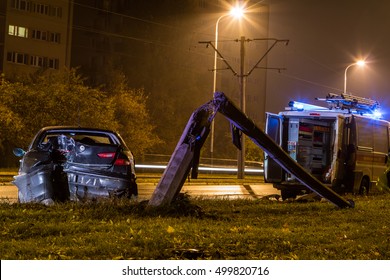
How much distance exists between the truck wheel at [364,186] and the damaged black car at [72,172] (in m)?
10.3

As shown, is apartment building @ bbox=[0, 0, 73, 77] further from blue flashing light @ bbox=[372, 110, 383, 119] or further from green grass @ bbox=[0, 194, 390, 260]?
green grass @ bbox=[0, 194, 390, 260]

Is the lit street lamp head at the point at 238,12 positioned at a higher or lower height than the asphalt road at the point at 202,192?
higher

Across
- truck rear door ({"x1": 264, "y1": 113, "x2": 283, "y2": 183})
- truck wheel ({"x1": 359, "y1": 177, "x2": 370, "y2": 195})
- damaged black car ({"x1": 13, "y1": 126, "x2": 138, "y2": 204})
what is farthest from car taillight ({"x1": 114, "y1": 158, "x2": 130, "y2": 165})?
truck wheel ({"x1": 359, "y1": 177, "x2": 370, "y2": 195})

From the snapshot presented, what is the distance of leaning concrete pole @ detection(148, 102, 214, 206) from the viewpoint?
11555 millimetres

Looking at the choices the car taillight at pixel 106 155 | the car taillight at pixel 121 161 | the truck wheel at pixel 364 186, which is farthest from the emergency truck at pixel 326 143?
the car taillight at pixel 106 155

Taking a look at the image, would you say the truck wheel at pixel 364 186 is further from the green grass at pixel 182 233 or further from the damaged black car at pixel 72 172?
the damaged black car at pixel 72 172

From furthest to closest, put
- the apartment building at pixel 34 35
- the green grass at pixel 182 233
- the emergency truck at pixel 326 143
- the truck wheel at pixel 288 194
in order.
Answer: the apartment building at pixel 34 35
the truck wheel at pixel 288 194
the emergency truck at pixel 326 143
the green grass at pixel 182 233

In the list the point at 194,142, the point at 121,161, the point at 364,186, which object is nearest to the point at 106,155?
the point at 121,161

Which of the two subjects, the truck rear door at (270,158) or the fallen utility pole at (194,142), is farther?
the truck rear door at (270,158)

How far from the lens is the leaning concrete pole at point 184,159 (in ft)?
37.9

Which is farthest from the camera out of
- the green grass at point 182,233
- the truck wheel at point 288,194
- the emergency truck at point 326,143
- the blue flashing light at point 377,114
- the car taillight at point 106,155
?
the blue flashing light at point 377,114

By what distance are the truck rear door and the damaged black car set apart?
7553mm

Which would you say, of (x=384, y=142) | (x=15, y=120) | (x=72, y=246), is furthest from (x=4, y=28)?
(x=72, y=246)
